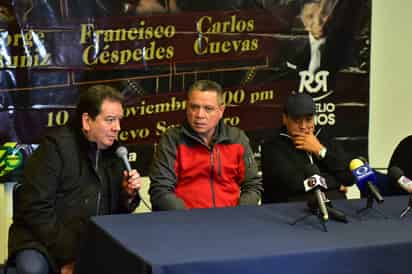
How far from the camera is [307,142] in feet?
10.3

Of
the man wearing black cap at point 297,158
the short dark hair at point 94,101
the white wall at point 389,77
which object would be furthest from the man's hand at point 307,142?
the white wall at point 389,77

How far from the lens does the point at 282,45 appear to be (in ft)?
12.6

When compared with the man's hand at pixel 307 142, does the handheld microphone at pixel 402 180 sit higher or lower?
lower

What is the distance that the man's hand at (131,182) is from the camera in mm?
2666

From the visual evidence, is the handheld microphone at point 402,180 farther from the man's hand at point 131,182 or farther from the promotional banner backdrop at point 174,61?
the promotional banner backdrop at point 174,61

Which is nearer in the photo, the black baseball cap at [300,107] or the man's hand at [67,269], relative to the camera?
the man's hand at [67,269]

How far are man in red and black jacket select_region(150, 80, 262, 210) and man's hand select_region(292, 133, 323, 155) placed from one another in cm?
29

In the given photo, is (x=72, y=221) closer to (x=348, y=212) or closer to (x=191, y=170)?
(x=191, y=170)

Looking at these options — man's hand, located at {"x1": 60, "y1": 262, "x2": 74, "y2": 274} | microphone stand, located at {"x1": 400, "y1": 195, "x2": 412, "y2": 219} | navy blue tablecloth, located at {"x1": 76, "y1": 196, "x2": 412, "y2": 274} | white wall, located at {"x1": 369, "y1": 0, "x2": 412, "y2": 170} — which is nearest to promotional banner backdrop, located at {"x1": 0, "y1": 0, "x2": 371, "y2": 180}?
white wall, located at {"x1": 369, "y1": 0, "x2": 412, "y2": 170}

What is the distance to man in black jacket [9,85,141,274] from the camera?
101 inches

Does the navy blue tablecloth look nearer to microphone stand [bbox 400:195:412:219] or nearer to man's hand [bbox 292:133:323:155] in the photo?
microphone stand [bbox 400:195:412:219]

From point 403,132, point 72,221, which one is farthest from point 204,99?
point 403,132

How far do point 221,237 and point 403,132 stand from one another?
261cm

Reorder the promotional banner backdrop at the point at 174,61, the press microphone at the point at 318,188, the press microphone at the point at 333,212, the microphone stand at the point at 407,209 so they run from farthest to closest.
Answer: the promotional banner backdrop at the point at 174,61, the microphone stand at the point at 407,209, the press microphone at the point at 333,212, the press microphone at the point at 318,188
